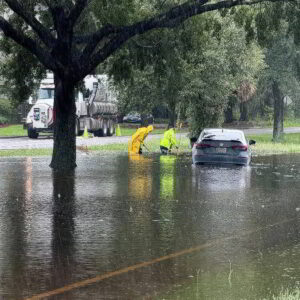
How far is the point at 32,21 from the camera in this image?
77.4 feet

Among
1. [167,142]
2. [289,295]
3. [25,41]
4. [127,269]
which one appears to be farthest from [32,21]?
[289,295]

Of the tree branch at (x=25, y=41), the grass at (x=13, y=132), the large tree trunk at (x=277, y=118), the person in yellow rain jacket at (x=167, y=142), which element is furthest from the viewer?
the grass at (x=13, y=132)

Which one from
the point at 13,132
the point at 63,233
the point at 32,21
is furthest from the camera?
the point at 13,132

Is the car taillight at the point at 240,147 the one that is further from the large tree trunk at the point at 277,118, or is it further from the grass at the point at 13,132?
the grass at the point at 13,132

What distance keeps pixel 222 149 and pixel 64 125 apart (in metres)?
4.78

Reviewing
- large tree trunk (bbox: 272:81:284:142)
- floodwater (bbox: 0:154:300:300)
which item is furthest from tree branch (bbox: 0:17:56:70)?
large tree trunk (bbox: 272:81:284:142)

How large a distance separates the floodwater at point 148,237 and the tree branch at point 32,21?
12.4 feet

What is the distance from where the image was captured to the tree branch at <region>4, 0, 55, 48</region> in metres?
22.9

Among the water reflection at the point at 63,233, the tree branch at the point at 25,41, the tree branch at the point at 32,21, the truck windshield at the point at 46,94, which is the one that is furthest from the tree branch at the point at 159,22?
the truck windshield at the point at 46,94

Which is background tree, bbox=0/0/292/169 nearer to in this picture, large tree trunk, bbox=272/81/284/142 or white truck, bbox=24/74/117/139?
white truck, bbox=24/74/117/139

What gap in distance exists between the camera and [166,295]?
8.38 meters

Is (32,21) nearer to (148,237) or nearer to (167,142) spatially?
(148,237)

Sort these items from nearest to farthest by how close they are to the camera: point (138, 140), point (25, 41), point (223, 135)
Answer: point (25, 41), point (223, 135), point (138, 140)

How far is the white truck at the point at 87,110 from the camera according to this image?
173 ft
